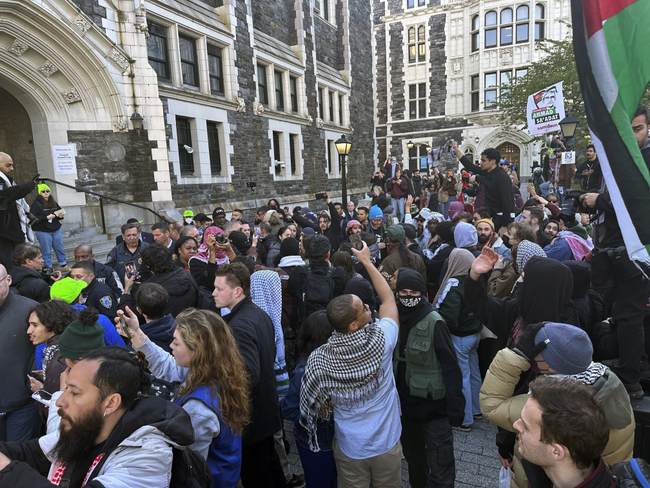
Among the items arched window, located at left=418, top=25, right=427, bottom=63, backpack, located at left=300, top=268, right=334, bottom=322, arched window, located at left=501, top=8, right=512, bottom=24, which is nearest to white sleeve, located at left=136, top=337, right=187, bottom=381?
backpack, located at left=300, top=268, right=334, bottom=322

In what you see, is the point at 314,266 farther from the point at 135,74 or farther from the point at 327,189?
the point at 327,189

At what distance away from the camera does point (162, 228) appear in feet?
20.1

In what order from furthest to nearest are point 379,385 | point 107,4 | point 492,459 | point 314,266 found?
point 107,4 < point 314,266 < point 492,459 < point 379,385

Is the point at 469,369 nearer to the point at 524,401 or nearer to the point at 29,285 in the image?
the point at 524,401

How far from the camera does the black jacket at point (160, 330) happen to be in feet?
9.60

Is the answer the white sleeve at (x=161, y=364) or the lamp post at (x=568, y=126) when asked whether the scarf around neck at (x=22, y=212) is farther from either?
the lamp post at (x=568, y=126)

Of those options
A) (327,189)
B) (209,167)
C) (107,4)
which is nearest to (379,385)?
(107,4)

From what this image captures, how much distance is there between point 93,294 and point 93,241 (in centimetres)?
683

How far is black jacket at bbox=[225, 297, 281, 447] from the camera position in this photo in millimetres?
2773

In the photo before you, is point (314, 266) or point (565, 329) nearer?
point (565, 329)

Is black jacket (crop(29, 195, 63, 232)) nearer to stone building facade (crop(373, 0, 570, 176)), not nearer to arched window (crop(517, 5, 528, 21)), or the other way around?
stone building facade (crop(373, 0, 570, 176))

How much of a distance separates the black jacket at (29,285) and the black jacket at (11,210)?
6.06 feet

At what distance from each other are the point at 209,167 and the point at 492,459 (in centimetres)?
→ 1238

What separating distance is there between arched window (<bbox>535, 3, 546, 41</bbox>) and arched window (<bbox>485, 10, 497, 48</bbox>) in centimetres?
233
